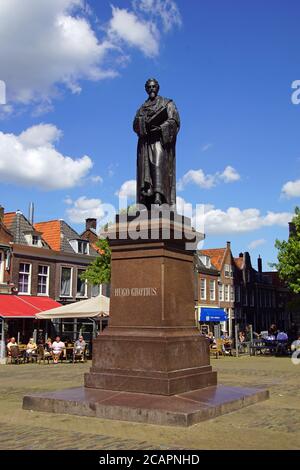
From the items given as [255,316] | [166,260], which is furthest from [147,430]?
[255,316]

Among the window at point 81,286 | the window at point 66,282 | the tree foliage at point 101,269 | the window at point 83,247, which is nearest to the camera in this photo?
the tree foliage at point 101,269

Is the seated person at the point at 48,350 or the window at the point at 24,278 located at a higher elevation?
the window at the point at 24,278

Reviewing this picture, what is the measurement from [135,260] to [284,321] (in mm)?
59688

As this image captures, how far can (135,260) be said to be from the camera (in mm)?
8906

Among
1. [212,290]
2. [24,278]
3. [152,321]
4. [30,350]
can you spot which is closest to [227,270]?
[212,290]

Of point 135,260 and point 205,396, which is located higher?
point 135,260

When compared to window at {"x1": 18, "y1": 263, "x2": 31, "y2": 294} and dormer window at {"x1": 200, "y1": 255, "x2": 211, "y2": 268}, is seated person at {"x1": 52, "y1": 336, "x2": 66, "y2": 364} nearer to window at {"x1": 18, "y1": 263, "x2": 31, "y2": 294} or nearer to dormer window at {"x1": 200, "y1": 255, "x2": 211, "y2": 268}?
window at {"x1": 18, "y1": 263, "x2": 31, "y2": 294}

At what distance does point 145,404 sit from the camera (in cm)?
731

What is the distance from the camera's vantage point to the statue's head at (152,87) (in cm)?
1002

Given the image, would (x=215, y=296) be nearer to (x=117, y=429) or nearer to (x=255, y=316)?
(x=255, y=316)

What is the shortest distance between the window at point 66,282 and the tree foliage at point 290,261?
13681 millimetres

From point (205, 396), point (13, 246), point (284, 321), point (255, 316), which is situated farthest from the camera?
point (284, 321)

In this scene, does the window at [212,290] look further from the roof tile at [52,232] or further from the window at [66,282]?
the window at [66,282]

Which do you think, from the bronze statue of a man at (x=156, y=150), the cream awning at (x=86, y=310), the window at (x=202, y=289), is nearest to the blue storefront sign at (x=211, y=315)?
the window at (x=202, y=289)
